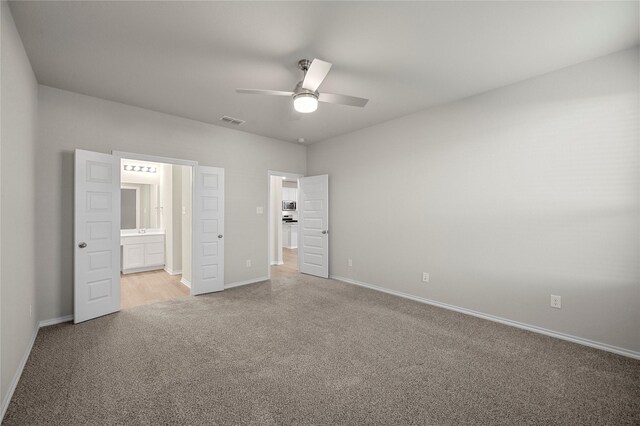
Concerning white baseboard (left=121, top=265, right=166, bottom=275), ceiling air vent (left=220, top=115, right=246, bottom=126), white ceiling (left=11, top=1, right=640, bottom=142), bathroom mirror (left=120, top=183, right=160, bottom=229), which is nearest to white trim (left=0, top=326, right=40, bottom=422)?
white ceiling (left=11, top=1, right=640, bottom=142)

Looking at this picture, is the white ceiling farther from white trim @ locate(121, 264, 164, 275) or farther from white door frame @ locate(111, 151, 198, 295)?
white trim @ locate(121, 264, 164, 275)

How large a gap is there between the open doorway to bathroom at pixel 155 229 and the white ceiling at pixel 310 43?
1954mm

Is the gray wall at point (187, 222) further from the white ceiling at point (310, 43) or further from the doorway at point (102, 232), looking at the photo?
the white ceiling at point (310, 43)

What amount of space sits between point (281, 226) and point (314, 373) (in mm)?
5305

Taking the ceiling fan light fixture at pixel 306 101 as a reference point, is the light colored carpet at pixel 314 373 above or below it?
below

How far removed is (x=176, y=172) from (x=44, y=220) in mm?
2519

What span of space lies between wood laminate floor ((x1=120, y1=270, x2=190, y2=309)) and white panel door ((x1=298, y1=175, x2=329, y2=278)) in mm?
2300

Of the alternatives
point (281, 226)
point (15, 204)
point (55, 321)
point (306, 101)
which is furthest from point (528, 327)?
point (281, 226)

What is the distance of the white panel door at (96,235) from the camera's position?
3.21m

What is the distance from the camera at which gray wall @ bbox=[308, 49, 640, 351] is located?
101 inches

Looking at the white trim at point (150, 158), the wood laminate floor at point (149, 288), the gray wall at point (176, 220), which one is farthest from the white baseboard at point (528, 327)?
the gray wall at point (176, 220)

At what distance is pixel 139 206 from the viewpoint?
6246 millimetres

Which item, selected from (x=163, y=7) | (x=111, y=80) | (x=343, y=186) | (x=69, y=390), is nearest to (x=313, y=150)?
(x=343, y=186)

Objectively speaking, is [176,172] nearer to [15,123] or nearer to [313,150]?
[313,150]
